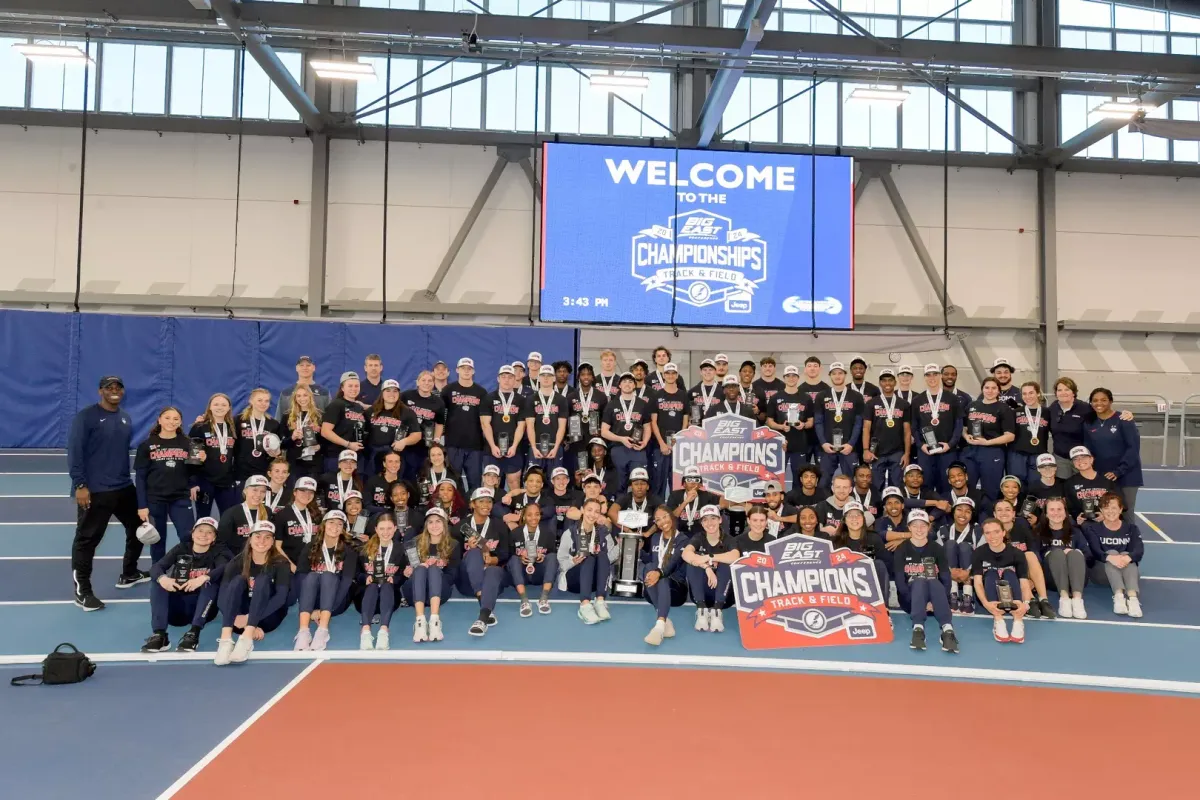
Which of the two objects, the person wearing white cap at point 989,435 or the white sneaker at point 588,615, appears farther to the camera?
the person wearing white cap at point 989,435

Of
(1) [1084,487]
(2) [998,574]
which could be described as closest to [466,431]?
(2) [998,574]

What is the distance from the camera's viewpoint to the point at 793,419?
9.43m

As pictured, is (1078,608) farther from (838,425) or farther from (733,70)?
(733,70)

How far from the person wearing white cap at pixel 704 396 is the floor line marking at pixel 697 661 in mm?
3441

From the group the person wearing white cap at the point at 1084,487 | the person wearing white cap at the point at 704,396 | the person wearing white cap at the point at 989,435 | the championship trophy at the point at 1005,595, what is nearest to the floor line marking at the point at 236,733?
the person wearing white cap at the point at 704,396

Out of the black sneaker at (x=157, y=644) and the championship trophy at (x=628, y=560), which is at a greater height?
the championship trophy at (x=628, y=560)

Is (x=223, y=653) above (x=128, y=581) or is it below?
below

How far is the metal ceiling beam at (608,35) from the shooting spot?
1275 centimetres

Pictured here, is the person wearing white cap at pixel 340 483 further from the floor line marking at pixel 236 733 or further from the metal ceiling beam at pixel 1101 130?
the metal ceiling beam at pixel 1101 130

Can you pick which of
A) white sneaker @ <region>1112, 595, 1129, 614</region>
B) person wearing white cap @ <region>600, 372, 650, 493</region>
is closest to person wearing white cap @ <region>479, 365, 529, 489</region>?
person wearing white cap @ <region>600, 372, 650, 493</region>

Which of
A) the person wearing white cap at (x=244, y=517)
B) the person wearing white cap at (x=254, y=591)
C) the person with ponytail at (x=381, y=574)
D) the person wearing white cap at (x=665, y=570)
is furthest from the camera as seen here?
the person wearing white cap at (x=665, y=570)

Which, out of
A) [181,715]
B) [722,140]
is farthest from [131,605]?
[722,140]

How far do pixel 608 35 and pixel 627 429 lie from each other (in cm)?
763

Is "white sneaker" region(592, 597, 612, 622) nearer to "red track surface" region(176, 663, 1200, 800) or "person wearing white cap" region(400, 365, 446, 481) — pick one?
"red track surface" region(176, 663, 1200, 800)
